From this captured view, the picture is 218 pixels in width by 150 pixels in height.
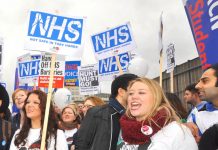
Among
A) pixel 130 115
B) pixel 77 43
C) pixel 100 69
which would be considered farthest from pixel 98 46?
pixel 130 115

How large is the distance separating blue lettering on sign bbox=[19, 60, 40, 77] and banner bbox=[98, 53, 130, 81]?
2.57 m

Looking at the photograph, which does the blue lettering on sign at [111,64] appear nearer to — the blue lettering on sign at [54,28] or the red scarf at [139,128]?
the blue lettering on sign at [54,28]

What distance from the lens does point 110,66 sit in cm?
864

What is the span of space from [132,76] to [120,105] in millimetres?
417

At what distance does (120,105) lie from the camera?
13.7 feet

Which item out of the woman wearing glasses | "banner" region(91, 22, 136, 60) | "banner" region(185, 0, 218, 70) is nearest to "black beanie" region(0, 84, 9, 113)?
the woman wearing glasses

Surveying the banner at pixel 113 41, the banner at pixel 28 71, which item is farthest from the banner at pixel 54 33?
the banner at pixel 28 71

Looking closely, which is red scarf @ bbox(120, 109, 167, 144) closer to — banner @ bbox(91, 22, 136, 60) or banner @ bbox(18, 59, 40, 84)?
banner @ bbox(91, 22, 136, 60)

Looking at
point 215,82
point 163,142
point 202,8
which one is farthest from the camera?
point 202,8

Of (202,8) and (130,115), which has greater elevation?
(202,8)

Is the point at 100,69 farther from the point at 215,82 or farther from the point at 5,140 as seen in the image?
the point at 215,82

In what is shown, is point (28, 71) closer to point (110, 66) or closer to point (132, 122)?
point (110, 66)

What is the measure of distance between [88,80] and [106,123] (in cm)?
710

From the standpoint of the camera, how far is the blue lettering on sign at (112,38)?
8281mm
